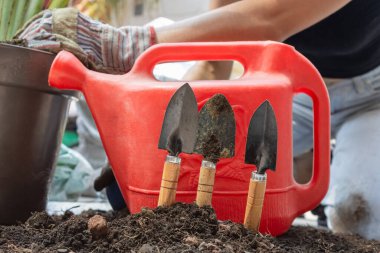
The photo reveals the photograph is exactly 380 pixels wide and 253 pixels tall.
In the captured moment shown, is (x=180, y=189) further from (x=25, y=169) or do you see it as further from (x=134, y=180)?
(x=25, y=169)

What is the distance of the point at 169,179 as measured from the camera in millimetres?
803

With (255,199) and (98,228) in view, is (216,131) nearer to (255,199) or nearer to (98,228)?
(255,199)

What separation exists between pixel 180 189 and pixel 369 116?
1.03m

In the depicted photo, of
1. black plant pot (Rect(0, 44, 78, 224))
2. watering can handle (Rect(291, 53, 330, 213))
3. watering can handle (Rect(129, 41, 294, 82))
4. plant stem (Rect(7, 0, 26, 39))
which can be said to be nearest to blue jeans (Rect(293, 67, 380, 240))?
watering can handle (Rect(291, 53, 330, 213))

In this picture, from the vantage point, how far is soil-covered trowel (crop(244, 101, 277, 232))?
31.9 inches

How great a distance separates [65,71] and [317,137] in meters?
0.58

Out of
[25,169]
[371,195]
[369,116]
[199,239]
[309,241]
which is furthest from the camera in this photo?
[369,116]

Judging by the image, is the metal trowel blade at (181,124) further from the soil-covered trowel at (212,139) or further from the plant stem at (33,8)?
the plant stem at (33,8)

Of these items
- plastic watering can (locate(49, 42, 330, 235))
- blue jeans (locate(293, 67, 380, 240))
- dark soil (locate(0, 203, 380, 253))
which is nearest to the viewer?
dark soil (locate(0, 203, 380, 253))

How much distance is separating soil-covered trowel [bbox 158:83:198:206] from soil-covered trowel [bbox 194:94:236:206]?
2 centimetres

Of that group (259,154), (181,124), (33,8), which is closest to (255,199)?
(259,154)

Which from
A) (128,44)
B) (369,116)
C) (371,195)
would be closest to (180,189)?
(128,44)

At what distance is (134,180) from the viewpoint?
978mm

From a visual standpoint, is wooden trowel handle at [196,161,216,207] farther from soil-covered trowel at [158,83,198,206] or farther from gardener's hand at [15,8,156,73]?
gardener's hand at [15,8,156,73]
